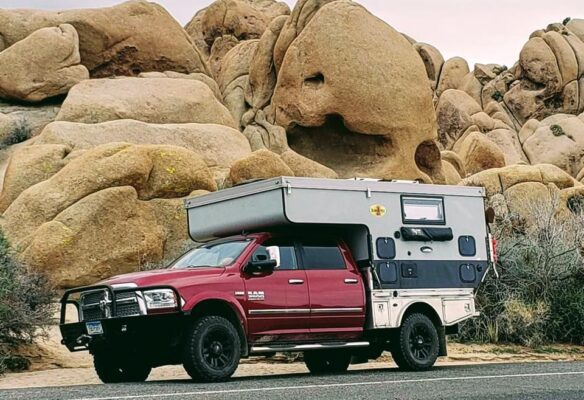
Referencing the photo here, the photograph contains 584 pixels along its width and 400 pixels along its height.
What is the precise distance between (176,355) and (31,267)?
1058cm

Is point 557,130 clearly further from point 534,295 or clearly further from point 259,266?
point 259,266

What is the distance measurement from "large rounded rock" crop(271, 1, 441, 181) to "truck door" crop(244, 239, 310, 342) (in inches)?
819

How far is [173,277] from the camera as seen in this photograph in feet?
40.0

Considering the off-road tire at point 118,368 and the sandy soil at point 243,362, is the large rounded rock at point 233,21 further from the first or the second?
the off-road tire at point 118,368

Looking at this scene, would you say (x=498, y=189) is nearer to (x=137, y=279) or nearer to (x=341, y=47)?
(x=341, y=47)

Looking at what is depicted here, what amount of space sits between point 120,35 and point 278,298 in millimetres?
27262

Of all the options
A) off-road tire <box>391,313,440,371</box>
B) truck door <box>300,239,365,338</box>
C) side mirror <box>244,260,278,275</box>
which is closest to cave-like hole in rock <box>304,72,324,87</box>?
off-road tire <box>391,313,440,371</box>

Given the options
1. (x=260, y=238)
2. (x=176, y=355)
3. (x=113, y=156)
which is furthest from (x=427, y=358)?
(x=113, y=156)

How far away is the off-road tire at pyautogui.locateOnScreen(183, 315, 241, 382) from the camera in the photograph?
1186 centimetres

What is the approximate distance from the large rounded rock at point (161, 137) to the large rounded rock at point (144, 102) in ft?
Result: 5.50

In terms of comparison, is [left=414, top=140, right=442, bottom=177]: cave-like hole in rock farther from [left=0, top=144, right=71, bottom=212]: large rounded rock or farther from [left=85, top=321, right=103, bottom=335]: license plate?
[left=85, top=321, right=103, bottom=335]: license plate

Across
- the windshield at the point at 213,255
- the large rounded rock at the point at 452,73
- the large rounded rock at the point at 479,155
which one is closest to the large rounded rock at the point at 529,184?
the large rounded rock at the point at 479,155

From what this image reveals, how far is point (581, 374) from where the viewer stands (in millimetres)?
13094

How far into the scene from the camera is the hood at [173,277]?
12.0 meters
